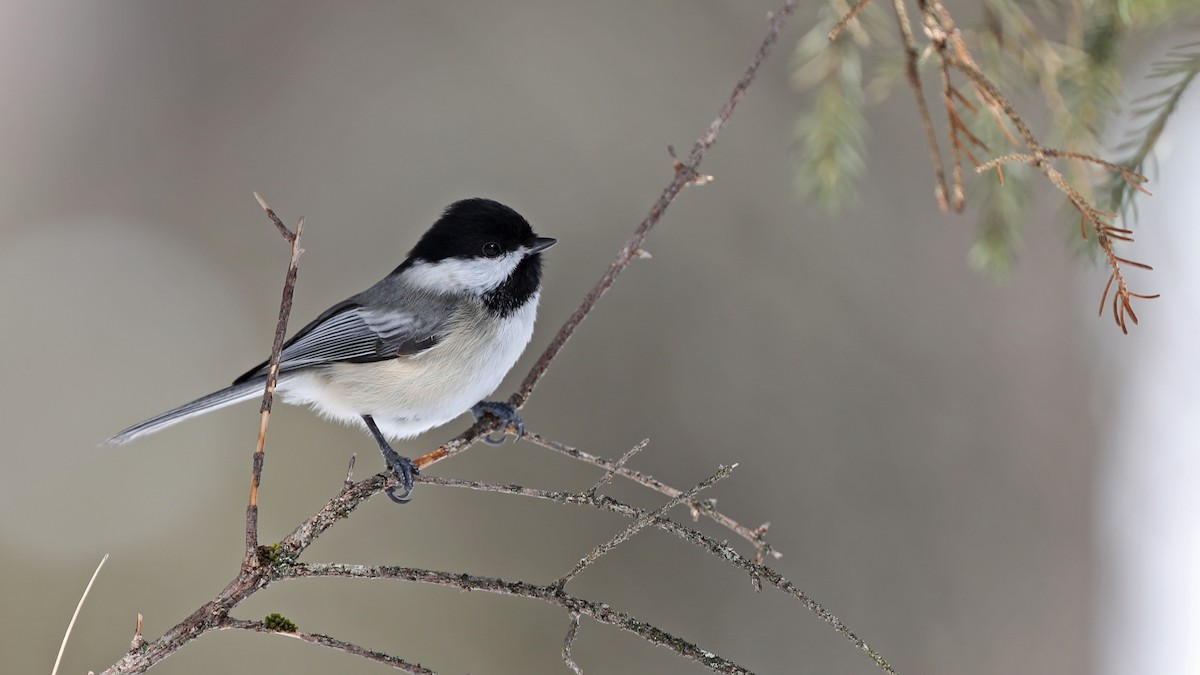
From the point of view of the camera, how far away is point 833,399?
3203mm

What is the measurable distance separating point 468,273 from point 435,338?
8.2 inches

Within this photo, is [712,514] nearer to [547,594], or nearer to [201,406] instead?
[547,594]

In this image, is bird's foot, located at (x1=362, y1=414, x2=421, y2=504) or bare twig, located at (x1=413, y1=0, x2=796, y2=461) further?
bird's foot, located at (x1=362, y1=414, x2=421, y2=504)

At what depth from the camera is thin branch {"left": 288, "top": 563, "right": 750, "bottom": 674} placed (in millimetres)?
938

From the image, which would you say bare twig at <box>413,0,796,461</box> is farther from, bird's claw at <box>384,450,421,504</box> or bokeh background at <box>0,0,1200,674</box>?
bokeh background at <box>0,0,1200,674</box>

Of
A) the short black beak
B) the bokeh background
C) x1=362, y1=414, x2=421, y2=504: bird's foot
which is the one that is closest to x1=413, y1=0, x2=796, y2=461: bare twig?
x1=362, y1=414, x2=421, y2=504: bird's foot

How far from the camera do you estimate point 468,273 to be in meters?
2.27

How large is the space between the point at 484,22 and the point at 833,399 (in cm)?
225

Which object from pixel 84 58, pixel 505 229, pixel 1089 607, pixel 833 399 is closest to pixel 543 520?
pixel 833 399

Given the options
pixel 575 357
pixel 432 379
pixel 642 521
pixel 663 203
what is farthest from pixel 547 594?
pixel 575 357

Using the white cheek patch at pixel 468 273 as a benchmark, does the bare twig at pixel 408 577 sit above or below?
below

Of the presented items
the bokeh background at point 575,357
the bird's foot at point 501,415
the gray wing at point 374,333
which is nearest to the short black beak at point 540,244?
the gray wing at point 374,333

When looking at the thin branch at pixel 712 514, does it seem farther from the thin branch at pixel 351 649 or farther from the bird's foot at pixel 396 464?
the bird's foot at pixel 396 464

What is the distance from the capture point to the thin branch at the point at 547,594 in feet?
3.08
